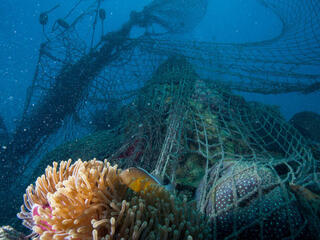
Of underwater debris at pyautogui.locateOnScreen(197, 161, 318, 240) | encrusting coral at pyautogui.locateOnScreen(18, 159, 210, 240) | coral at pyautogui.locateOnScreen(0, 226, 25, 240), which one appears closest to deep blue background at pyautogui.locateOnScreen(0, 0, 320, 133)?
coral at pyautogui.locateOnScreen(0, 226, 25, 240)

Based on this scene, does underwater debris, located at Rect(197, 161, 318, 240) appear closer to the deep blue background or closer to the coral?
the coral

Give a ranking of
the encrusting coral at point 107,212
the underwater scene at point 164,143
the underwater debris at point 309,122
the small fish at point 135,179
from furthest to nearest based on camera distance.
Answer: the underwater debris at point 309,122 → the small fish at point 135,179 → the underwater scene at point 164,143 → the encrusting coral at point 107,212

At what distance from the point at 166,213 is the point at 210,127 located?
279 centimetres

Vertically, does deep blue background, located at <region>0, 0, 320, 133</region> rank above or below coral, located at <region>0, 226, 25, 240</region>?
above

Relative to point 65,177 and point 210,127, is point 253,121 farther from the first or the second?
point 65,177

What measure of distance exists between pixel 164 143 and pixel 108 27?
88630 millimetres

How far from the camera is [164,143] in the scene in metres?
2.90

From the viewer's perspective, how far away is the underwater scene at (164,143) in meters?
1.29

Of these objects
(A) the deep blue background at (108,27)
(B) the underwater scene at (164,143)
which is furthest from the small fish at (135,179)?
(A) the deep blue background at (108,27)

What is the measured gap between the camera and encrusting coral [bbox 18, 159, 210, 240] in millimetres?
1108

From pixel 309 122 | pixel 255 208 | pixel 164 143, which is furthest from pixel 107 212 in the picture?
pixel 309 122

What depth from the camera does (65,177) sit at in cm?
158

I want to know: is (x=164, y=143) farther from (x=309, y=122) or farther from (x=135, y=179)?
(x=309, y=122)

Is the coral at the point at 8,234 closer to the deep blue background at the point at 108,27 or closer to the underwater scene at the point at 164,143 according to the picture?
the underwater scene at the point at 164,143
